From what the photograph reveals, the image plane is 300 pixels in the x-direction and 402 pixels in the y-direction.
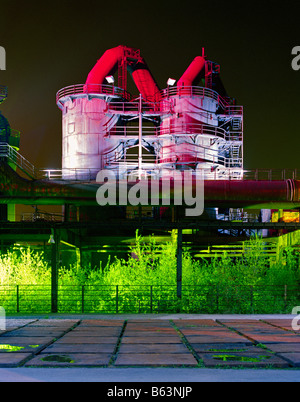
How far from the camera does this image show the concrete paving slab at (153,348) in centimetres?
712

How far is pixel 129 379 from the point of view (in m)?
5.68

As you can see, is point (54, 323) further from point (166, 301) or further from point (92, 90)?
point (92, 90)

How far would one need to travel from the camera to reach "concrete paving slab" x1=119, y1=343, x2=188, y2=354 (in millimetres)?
7117

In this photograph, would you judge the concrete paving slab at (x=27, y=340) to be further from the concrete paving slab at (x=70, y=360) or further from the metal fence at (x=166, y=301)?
the metal fence at (x=166, y=301)

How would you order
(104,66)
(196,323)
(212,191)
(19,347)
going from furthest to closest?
(104,66) → (212,191) → (196,323) → (19,347)

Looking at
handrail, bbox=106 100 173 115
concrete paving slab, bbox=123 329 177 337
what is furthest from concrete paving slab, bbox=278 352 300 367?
handrail, bbox=106 100 173 115

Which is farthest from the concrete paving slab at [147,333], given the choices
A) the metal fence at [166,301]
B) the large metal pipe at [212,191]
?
the large metal pipe at [212,191]

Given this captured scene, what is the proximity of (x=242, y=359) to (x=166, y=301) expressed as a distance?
725cm

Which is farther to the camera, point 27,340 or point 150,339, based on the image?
point 150,339

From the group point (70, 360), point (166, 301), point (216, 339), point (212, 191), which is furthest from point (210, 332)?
point (212, 191)

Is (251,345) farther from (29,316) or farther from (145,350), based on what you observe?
(29,316)

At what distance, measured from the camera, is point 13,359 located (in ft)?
21.4

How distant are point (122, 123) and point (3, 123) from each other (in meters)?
8.60
